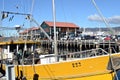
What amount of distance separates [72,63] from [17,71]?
4.04 meters

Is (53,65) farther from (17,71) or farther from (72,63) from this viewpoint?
(17,71)

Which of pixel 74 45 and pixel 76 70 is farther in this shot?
pixel 74 45

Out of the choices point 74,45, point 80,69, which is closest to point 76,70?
point 80,69

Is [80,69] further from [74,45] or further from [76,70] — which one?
[74,45]

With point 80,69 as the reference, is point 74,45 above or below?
above

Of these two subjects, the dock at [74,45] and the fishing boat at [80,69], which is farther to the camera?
the dock at [74,45]

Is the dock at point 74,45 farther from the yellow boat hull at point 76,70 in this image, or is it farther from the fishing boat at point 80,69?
the yellow boat hull at point 76,70

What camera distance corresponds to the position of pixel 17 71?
55.6 ft

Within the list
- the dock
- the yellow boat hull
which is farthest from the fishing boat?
the dock

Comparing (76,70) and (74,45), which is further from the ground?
(74,45)

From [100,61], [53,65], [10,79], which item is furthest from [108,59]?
[10,79]

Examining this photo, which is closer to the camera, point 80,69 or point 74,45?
point 80,69

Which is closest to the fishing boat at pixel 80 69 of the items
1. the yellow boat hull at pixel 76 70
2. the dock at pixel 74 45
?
the yellow boat hull at pixel 76 70

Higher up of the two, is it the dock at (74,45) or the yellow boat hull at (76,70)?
the dock at (74,45)
